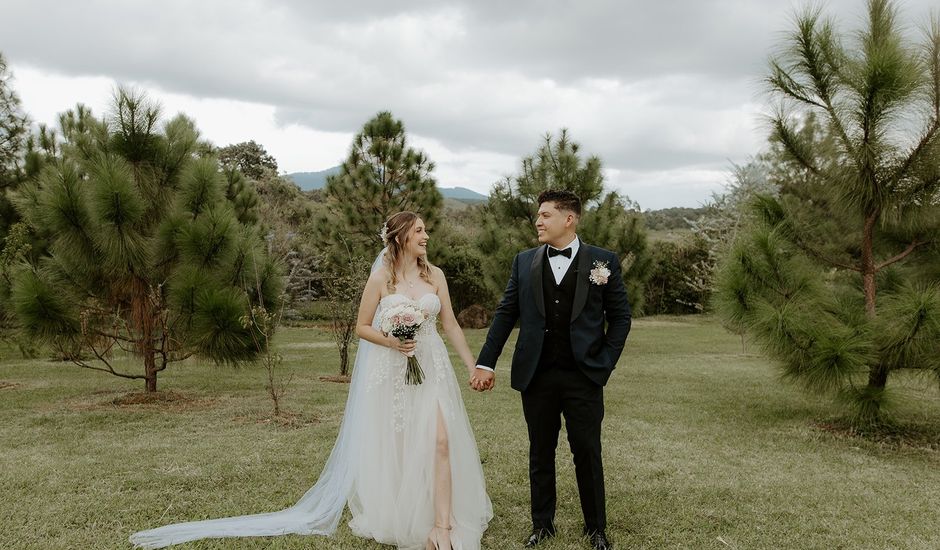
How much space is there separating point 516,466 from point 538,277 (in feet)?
8.05

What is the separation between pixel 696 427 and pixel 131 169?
7.95m

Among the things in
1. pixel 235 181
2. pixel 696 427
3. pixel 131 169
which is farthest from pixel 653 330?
pixel 131 169

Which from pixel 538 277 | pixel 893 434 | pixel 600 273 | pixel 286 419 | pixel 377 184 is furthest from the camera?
pixel 377 184

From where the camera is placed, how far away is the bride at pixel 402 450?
407 centimetres

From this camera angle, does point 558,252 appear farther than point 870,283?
No

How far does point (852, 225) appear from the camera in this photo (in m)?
7.74

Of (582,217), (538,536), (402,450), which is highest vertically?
(582,217)

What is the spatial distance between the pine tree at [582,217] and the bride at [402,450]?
10.9 metres

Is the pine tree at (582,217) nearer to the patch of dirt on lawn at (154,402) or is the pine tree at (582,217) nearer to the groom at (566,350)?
the patch of dirt on lawn at (154,402)

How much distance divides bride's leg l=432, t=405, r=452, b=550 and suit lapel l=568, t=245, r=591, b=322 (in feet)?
3.44

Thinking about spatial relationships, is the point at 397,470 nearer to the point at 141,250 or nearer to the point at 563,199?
the point at 563,199

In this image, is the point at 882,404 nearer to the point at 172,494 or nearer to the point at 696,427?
the point at 696,427

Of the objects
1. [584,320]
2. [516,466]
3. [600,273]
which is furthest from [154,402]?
[600,273]

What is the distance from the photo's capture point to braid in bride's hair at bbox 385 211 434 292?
4297 mm
